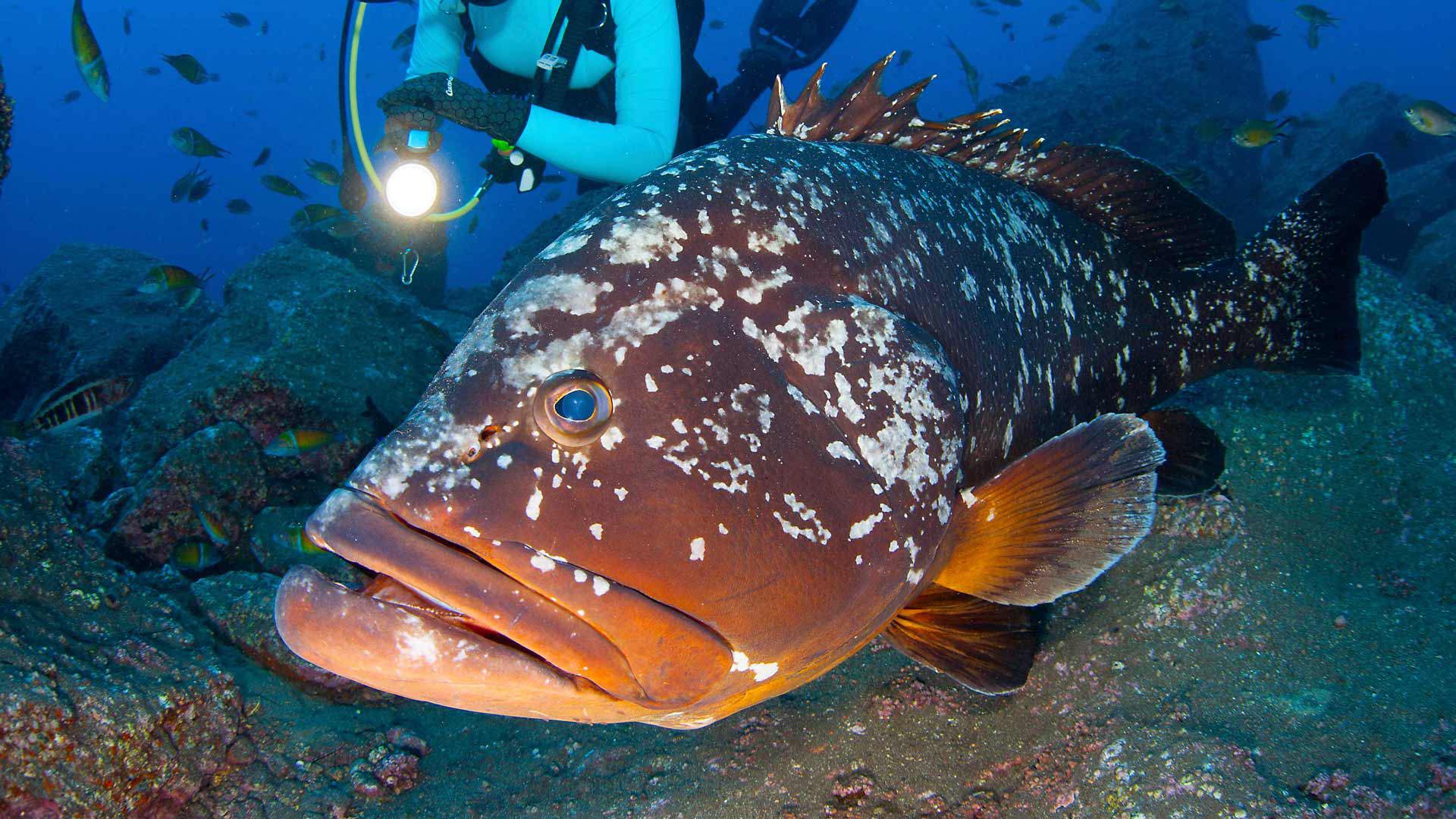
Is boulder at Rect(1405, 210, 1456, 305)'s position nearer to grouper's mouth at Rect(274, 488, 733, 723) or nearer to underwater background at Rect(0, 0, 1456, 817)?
underwater background at Rect(0, 0, 1456, 817)

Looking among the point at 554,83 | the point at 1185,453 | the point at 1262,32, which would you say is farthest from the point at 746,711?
the point at 1262,32

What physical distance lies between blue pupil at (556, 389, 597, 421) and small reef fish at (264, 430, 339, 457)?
13.2 ft

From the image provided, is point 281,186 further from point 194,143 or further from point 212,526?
point 212,526

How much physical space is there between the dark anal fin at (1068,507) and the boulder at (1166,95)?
9.26 meters

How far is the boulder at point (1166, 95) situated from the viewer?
43.4 feet

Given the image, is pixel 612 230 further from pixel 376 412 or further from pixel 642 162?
pixel 376 412

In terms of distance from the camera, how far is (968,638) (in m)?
2.50

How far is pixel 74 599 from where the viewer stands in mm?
2992

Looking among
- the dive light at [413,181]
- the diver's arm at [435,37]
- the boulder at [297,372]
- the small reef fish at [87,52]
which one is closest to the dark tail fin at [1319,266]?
the dive light at [413,181]

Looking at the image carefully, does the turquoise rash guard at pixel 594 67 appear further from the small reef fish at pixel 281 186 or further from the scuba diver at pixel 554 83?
the small reef fish at pixel 281 186

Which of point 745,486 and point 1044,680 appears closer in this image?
point 745,486

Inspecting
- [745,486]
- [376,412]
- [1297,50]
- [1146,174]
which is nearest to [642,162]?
[376,412]

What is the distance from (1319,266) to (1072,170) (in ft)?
4.35

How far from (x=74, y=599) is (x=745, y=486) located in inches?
128
